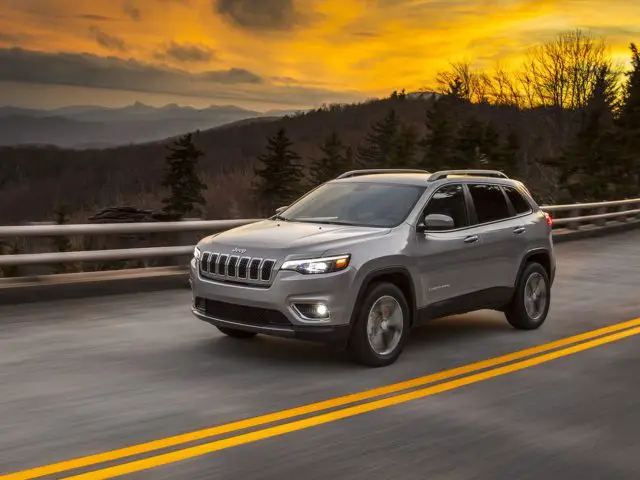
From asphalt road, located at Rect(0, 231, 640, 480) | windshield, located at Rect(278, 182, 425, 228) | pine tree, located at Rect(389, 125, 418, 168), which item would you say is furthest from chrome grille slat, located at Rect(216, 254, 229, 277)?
pine tree, located at Rect(389, 125, 418, 168)

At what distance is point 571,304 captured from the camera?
40.7 feet

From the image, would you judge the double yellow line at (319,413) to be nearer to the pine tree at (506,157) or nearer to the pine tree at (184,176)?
the pine tree at (506,157)

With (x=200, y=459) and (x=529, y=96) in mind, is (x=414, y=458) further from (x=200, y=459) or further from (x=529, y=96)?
(x=529, y=96)

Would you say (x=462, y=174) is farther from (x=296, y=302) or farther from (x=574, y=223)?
(x=574, y=223)

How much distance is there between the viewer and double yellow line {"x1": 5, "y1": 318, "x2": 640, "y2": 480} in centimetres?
517

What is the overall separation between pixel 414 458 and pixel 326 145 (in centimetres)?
9853

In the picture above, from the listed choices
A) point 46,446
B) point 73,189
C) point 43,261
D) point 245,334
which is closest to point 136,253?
point 43,261

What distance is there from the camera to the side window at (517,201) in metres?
10.2

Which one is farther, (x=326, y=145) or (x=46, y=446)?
(x=326, y=145)

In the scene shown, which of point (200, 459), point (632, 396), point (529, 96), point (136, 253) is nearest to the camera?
point (200, 459)

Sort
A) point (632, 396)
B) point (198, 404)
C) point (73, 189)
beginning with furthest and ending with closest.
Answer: point (73, 189) < point (632, 396) < point (198, 404)

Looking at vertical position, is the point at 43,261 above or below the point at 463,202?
below

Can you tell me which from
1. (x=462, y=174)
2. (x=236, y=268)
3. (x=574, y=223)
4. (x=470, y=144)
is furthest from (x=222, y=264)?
(x=470, y=144)

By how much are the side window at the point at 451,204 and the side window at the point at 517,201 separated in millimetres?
1031
